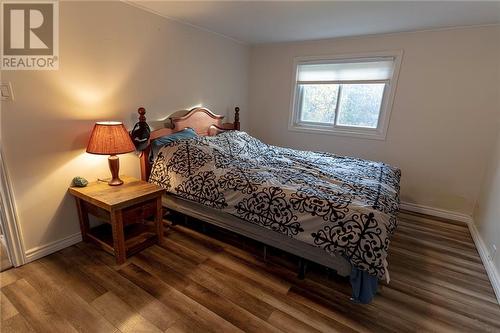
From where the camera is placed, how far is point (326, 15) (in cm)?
248

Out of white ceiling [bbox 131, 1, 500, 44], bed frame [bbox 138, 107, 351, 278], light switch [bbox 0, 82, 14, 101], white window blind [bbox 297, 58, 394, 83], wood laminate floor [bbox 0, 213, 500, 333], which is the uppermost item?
white ceiling [bbox 131, 1, 500, 44]

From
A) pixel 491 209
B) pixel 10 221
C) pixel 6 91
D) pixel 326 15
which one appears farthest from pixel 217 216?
pixel 491 209

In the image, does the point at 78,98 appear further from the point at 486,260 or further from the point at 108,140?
the point at 486,260

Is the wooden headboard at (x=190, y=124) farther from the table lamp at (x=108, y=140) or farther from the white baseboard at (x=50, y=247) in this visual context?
the white baseboard at (x=50, y=247)

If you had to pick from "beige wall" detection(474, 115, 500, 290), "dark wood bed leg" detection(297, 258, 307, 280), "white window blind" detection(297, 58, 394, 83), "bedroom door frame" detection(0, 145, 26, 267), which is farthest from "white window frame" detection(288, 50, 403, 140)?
"bedroom door frame" detection(0, 145, 26, 267)

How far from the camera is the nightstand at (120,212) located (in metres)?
1.92

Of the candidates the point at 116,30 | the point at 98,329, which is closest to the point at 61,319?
the point at 98,329

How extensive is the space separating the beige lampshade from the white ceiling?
4.11 feet

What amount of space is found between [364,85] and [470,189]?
180 cm

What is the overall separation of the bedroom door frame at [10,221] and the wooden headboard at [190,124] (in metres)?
1.04

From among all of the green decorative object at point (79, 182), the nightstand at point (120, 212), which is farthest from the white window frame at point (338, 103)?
the green decorative object at point (79, 182)

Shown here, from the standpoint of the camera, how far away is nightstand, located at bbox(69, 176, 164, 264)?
192 centimetres

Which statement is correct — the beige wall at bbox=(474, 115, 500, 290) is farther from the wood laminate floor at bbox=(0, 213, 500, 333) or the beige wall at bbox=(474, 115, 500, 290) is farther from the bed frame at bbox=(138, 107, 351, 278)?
the bed frame at bbox=(138, 107, 351, 278)

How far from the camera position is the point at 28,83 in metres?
1.79
